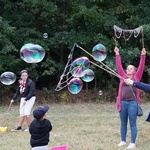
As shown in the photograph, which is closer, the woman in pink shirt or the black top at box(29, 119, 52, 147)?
the black top at box(29, 119, 52, 147)

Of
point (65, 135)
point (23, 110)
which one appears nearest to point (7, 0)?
point (23, 110)

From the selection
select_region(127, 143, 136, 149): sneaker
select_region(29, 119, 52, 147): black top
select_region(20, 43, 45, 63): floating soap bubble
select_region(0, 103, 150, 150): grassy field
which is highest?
select_region(20, 43, 45, 63): floating soap bubble

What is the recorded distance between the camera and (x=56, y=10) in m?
16.8

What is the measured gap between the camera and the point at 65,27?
1725 centimetres

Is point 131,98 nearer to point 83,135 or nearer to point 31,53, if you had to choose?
point 83,135

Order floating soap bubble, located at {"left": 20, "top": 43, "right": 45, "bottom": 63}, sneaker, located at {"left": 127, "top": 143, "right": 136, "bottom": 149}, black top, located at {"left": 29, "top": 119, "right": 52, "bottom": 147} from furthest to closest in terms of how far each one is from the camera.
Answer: floating soap bubble, located at {"left": 20, "top": 43, "right": 45, "bottom": 63}
sneaker, located at {"left": 127, "top": 143, "right": 136, "bottom": 149}
black top, located at {"left": 29, "top": 119, "right": 52, "bottom": 147}

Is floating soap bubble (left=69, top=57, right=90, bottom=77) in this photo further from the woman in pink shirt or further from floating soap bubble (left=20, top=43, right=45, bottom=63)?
the woman in pink shirt

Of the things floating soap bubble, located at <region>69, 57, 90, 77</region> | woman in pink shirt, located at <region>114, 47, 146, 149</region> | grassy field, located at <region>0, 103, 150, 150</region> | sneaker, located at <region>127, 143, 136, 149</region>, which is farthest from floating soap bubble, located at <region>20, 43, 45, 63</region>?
sneaker, located at <region>127, 143, 136, 149</region>

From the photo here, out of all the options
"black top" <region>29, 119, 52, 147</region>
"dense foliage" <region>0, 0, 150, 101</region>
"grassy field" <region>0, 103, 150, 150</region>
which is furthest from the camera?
"dense foliage" <region>0, 0, 150, 101</region>

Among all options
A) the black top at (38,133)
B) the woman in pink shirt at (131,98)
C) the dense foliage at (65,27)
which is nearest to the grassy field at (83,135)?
the woman in pink shirt at (131,98)

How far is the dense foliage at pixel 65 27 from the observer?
15.9 metres

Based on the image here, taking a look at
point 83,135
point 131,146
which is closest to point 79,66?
point 83,135

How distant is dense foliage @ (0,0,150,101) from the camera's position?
15.9 metres

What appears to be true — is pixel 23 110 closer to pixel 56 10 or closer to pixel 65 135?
pixel 65 135
